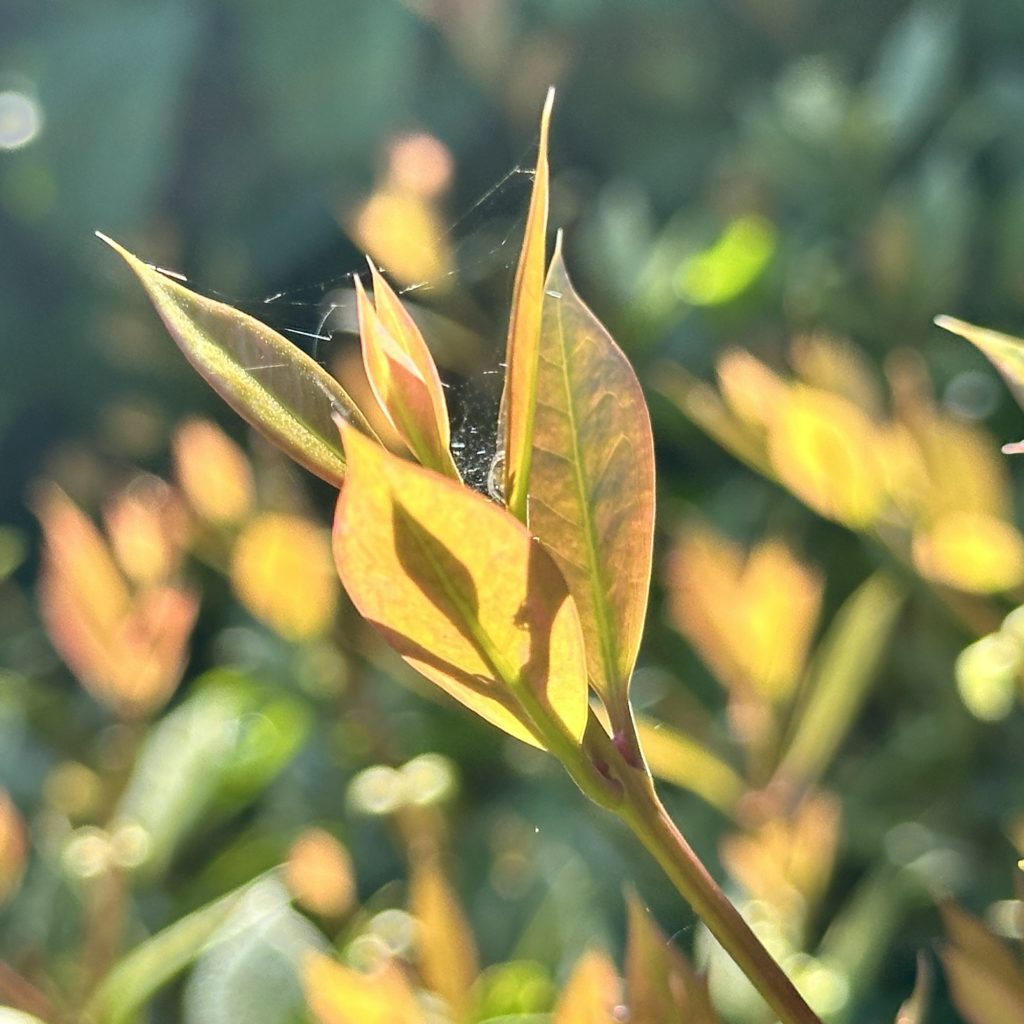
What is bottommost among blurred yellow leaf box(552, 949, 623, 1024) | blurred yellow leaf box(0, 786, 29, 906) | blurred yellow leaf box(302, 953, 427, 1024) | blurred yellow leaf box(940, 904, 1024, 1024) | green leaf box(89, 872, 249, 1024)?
green leaf box(89, 872, 249, 1024)

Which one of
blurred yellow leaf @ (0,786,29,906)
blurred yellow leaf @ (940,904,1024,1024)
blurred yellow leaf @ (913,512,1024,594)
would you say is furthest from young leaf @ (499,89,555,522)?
blurred yellow leaf @ (0,786,29,906)

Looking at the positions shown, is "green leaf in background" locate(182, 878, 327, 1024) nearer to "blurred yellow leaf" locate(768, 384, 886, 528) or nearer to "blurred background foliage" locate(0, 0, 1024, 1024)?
"blurred background foliage" locate(0, 0, 1024, 1024)

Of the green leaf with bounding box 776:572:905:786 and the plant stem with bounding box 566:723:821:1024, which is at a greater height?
the plant stem with bounding box 566:723:821:1024

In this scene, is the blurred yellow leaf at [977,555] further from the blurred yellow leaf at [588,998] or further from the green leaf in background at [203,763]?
the green leaf in background at [203,763]

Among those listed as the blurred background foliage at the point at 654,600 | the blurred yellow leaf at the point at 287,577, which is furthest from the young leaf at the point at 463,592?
the blurred yellow leaf at the point at 287,577

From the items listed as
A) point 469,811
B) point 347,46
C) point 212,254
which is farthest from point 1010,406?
point 347,46

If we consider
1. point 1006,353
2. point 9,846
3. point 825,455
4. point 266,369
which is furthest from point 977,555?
point 9,846
